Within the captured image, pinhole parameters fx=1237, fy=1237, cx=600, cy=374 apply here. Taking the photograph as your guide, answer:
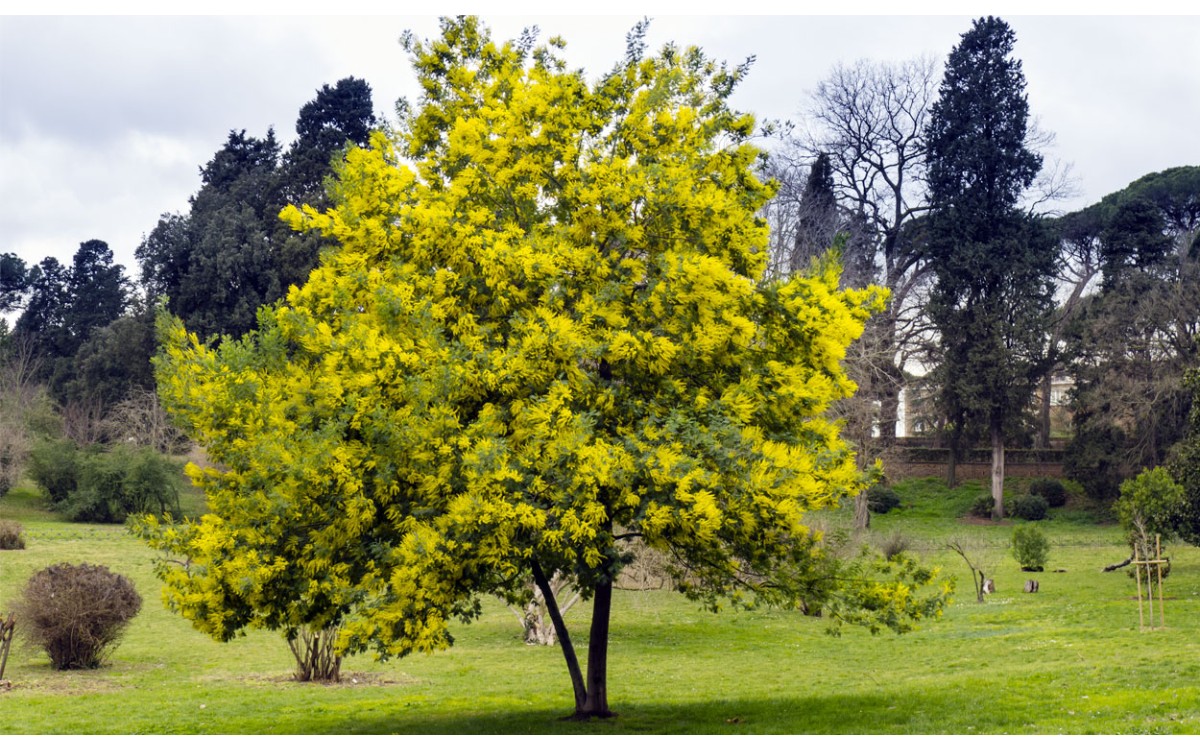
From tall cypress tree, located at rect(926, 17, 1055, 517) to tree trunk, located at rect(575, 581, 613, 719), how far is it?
37.9 meters

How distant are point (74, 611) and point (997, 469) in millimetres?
38493

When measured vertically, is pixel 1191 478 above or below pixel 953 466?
below

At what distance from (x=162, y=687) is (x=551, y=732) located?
787 centimetres

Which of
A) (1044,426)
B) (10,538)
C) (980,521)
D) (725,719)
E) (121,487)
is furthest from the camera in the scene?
(1044,426)

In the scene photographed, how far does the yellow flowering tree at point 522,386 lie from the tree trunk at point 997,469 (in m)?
38.0

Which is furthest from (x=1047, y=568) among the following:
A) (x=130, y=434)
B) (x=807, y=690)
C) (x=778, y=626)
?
(x=130, y=434)

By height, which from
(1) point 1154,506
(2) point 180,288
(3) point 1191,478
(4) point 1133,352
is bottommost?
(1) point 1154,506

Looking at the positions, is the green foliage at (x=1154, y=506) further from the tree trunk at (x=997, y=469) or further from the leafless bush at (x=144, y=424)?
the leafless bush at (x=144, y=424)

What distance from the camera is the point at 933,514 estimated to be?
49531mm

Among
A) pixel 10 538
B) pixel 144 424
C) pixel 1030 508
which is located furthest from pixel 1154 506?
pixel 144 424

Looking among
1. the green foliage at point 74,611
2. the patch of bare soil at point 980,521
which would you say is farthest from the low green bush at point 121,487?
the patch of bare soil at point 980,521

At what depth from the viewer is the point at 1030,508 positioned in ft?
160

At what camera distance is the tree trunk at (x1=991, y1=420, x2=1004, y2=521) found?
161 ft

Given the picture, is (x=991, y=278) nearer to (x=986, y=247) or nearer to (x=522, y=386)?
(x=986, y=247)
